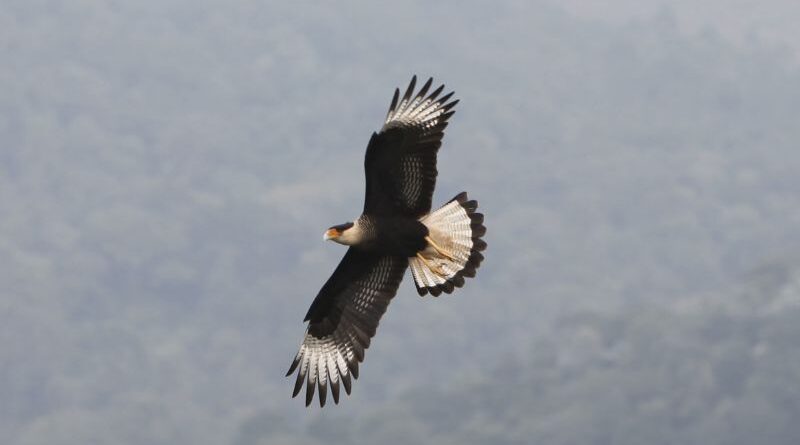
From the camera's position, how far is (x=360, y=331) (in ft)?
61.1

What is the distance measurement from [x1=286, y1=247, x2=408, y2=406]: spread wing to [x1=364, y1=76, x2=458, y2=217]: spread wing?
3.60ft

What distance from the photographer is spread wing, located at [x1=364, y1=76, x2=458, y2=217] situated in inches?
680

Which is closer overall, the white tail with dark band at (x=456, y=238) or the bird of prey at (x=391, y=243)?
the bird of prey at (x=391, y=243)

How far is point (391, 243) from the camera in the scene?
701 inches

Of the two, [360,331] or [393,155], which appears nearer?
[393,155]

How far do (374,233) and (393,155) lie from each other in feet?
2.82

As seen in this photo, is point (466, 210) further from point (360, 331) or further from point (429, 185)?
point (360, 331)

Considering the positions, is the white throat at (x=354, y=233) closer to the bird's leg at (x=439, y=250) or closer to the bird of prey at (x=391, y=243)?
the bird of prey at (x=391, y=243)

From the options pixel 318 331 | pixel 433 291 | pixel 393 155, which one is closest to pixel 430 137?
pixel 393 155

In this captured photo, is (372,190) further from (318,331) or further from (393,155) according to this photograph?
(318,331)

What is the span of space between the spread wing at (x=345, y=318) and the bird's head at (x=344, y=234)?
0.54 m

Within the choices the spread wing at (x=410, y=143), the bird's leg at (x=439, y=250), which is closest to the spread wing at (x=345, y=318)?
the bird's leg at (x=439, y=250)

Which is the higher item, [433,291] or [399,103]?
[399,103]

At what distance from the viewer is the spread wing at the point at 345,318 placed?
1839 cm
